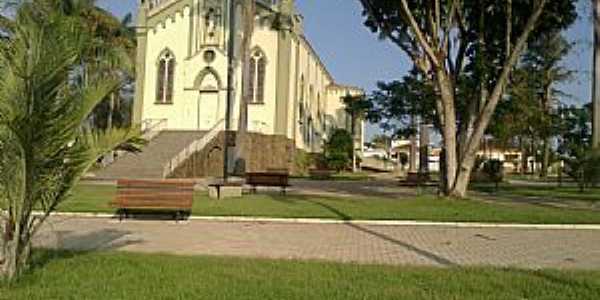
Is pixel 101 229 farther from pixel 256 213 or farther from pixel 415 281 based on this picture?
pixel 415 281

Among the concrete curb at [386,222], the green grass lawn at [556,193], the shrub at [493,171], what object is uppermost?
the shrub at [493,171]

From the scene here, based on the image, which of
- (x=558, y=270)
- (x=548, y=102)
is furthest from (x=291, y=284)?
(x=548, y=102)

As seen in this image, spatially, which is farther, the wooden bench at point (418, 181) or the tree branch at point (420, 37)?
the wooden bench at point (418, 181)

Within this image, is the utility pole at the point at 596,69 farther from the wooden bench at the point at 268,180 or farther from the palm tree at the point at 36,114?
the palm tree at the point at 36,114

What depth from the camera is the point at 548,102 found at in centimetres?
5709

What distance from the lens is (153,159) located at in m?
36.8

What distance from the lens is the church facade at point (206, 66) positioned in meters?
46.9

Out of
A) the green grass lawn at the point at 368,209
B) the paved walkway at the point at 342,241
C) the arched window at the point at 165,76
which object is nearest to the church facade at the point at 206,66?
the arched window at the point at 165,76

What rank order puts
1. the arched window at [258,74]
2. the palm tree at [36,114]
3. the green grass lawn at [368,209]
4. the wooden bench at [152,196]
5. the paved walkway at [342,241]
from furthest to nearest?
the arched window at [258,74], the green grass lawn at [368,209], the wooden bench at [152,196], the paved walkway at [342,241], the palm tree at [36,114]

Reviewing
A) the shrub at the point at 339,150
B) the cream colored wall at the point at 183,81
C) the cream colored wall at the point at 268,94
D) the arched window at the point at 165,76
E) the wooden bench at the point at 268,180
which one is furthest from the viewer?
the shrub at the point at 339,150

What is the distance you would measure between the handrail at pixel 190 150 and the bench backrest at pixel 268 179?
1003 centimetres

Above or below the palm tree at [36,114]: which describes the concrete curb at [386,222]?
below

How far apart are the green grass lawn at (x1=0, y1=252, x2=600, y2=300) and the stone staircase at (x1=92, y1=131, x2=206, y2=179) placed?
22.1 meters

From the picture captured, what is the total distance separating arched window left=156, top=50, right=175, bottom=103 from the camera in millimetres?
47906
